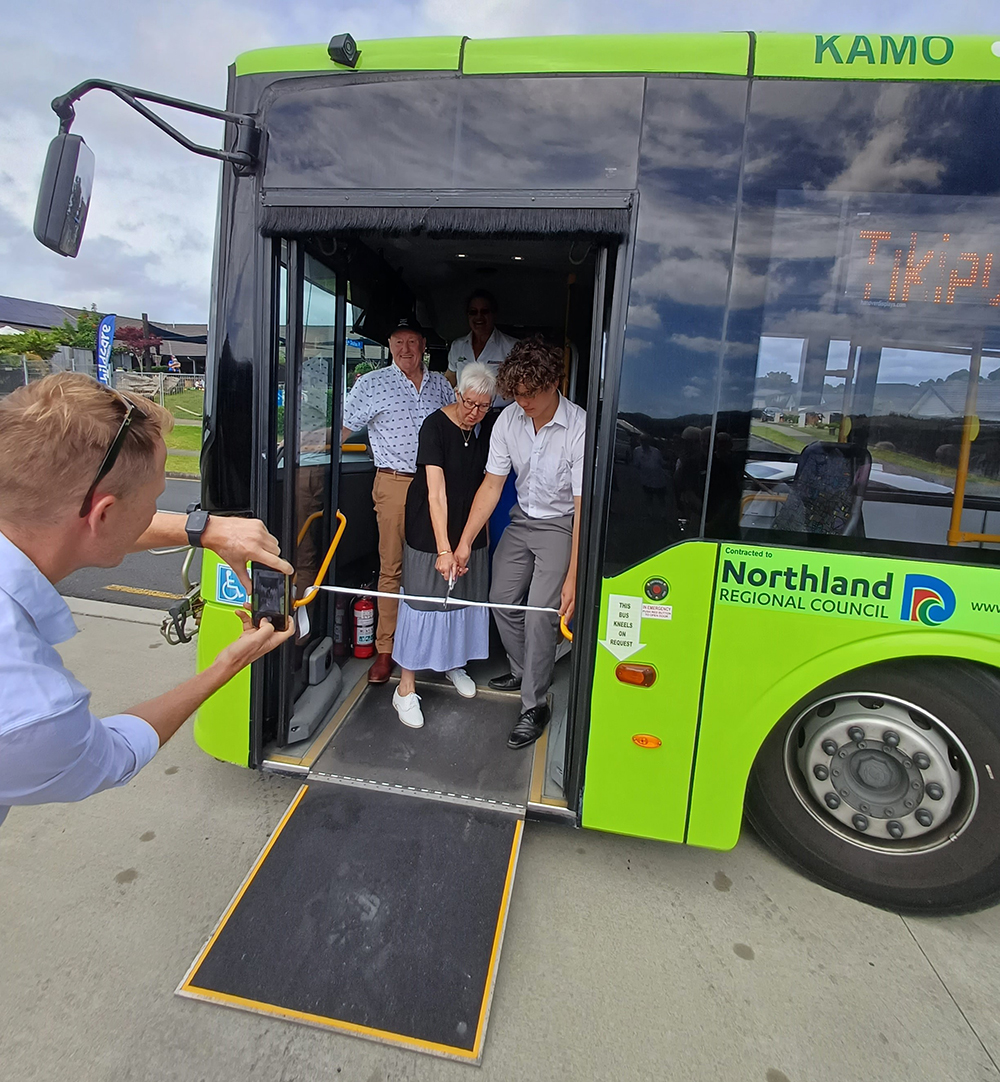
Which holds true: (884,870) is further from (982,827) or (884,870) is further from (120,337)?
(120,337)

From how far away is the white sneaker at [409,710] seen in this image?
3.19 meters

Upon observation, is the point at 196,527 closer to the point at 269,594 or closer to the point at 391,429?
the point at 269,594

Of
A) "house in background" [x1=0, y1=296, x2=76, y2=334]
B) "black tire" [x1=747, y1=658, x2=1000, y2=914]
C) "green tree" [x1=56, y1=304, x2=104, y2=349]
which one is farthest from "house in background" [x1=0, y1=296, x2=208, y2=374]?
"black tire" [x1=747, y1=658, x2=1000, y2=914]

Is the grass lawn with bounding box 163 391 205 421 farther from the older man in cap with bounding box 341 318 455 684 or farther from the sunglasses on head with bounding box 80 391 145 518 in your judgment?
the sunglasses on head with bounding box 80 391 145 518

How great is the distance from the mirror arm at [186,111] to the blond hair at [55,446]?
4.52 feet

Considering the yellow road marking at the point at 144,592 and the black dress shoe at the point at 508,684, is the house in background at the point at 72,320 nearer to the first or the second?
the yellow road marking at the point at 144,592

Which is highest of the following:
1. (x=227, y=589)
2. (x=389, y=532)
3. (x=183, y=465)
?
(x=389, y=532)

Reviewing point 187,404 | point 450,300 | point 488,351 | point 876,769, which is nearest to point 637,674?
point 876,769

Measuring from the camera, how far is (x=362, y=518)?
13.4 ft

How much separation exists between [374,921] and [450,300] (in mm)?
4036

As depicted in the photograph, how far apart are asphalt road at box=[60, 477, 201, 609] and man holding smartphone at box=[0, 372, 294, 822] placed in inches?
175

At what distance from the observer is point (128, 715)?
4.35 ft

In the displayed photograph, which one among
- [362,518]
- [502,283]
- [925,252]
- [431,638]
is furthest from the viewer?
[502,283]

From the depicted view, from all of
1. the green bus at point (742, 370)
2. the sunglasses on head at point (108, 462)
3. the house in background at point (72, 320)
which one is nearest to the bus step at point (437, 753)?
the green bus at point (742, 370)
